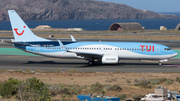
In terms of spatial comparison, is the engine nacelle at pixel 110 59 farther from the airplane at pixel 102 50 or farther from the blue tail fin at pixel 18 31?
the blue tail fin at pixel 18 31

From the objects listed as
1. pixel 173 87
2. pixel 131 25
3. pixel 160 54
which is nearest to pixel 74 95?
pixel 173 87

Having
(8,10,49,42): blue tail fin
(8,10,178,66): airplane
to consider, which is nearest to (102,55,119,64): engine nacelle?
(8,10,178,66): airplane

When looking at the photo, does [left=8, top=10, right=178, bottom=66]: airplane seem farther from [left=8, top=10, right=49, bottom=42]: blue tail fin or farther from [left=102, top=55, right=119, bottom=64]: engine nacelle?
[left=8, top=10, right=49, bottom=42]: blue tail fin

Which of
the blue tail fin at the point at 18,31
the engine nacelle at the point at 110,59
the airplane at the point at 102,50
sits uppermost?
the blue tail fin at the point at 18,31

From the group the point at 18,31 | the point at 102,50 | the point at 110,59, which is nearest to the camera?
the point at 110,59

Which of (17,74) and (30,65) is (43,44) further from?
(17,74)

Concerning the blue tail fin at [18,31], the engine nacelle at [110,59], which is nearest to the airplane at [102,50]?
the engine nacelle at [110,59]

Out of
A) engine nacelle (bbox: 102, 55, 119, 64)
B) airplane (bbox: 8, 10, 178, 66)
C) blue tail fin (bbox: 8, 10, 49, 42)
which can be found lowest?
engine nacelle (bbox: 102, 55, 119, 64)

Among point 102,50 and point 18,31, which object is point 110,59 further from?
Result: point 18,31

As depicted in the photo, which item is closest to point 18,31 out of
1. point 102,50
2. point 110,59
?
point 102,50

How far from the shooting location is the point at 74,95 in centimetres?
2258

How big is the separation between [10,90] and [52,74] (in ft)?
38.8

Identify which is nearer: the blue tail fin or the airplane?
the airplane

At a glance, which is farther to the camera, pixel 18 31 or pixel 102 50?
pixel 18 31
